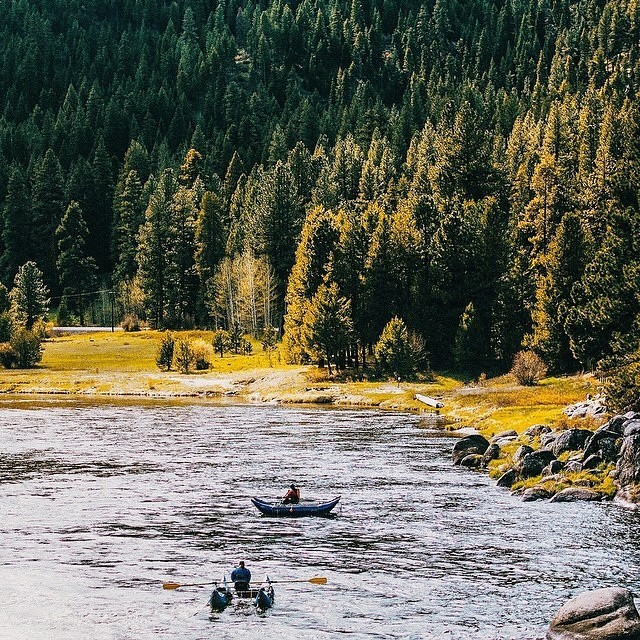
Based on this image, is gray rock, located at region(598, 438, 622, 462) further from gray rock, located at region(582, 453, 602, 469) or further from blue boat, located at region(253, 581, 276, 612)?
blue boat, located at region(253, 581, 276, 612)

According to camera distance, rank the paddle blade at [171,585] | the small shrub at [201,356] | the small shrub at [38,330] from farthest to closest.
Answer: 1. the small shrub at [38,330]
2. the small shrub at [201,356]
3. the paddle blade at [171,585]

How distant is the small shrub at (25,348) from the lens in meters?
143

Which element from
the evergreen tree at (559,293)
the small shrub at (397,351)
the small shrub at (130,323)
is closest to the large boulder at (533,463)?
the evergreen tree at (559,293)

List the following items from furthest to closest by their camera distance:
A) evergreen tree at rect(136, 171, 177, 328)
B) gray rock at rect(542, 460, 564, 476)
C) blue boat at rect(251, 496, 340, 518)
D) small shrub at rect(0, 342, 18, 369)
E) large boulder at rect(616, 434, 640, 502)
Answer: evergreen tree at rect(136, 171, 177, 328) < small shrub at rect(0, 342, 18, 369) < gray rock at rect(542, 460, 564, 476) < large boulder at rect(616, 434, 640, 502) < blue boat at rect(251, 496, 340, 518)

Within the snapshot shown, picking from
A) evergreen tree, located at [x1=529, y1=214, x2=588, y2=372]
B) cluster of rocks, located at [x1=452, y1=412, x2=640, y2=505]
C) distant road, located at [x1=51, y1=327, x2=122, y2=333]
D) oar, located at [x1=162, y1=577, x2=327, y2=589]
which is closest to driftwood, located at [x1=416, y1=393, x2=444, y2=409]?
evergreen tree, located at [x1=529, y1=214, x2=588, y2=372]

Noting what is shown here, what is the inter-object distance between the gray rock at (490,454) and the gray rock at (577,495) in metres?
12.4

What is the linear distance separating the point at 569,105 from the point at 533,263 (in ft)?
233

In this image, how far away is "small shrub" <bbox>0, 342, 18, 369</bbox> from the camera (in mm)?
143125

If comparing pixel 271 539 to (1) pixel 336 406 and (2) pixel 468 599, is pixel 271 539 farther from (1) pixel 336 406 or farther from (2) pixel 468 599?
(1) pixel 336 406

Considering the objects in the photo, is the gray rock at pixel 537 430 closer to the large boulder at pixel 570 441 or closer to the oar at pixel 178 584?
the large boulder at pixel 570 441

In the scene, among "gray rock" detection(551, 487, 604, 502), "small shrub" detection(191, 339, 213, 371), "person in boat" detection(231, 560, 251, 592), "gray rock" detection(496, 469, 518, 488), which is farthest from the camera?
"small shrub" detection(191, 339, 213, 371)

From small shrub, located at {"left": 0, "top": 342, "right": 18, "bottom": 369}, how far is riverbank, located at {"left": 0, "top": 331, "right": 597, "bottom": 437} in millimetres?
4071

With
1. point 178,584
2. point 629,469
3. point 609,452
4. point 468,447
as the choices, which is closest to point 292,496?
point 178,584

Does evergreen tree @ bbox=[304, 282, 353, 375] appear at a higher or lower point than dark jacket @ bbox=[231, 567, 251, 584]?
higher
